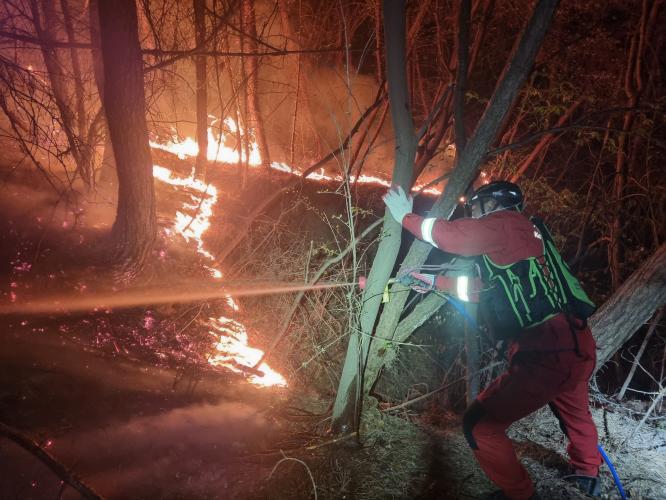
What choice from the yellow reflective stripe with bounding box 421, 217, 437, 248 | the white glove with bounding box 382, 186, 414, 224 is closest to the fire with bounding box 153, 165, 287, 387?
the white glove with bounding box 382, 186, 414, 224

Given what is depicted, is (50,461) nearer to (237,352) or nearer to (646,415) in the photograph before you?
(237,352)

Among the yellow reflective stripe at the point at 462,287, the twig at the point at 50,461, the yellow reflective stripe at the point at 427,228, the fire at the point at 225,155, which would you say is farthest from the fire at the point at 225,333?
the fire at the point at 225,155

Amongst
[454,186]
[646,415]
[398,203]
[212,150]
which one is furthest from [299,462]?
[212,150]

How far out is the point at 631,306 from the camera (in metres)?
4.26

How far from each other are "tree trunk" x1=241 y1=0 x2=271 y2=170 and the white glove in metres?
6.81

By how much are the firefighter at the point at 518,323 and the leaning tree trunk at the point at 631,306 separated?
1557 mm

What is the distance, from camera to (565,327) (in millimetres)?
2975

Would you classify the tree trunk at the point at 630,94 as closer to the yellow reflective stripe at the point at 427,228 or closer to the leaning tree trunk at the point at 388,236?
the leaning tree trunk at the point at 388,236

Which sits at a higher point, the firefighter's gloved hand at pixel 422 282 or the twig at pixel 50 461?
the firefighter's gloved hand at pixel 422 282

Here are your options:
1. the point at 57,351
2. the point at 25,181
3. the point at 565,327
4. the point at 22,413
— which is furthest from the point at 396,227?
the point at 25,181

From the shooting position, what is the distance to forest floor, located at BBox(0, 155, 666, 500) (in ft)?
10.2

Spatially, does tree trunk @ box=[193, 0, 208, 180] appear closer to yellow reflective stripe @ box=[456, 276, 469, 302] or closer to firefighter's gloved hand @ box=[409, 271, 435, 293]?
firefighter's gloved hand @ box=[409, 271, 435, 293]

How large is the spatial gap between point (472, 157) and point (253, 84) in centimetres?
885

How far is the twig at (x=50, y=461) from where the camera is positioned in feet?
9.07
